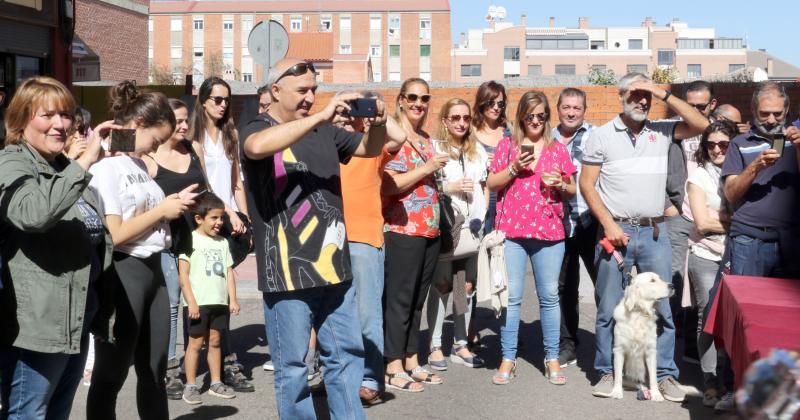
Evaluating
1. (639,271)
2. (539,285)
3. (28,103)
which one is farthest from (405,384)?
(28,103)

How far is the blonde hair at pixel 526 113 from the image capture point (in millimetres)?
7320

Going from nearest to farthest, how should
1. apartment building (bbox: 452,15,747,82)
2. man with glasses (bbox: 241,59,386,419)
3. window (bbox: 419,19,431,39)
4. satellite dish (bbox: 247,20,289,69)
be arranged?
man with glasses (bbox: 241,59,386,419) → satellite dish (bbox: 247,20,289,69) → window (bbox: 419,19,431,39) → apartment building (bbox: 452,15,747,82)

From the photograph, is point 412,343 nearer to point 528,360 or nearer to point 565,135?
point 528,360

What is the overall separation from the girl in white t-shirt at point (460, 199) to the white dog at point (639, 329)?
135 centimetres

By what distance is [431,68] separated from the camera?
12094 cm

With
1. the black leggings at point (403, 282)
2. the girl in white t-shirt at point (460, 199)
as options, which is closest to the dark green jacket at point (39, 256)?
the black leggings at point (403, 282)

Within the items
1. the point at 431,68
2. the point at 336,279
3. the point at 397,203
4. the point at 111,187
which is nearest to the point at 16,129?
the point at 111,187

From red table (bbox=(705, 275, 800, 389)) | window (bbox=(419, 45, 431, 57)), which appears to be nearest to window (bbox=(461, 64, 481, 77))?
window (bbox=(419, 45, 431, 57))

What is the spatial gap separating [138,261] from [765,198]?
12.3 ft

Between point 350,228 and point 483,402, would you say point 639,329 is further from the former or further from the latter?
point 350,228

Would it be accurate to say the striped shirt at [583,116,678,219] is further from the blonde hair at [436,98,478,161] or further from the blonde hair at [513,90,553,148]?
the blonde hair at [436,98,478,161]

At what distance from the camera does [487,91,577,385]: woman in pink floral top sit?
7.16m

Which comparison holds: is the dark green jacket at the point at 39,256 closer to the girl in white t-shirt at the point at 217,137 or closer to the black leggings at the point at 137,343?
the black leggings at the point at 137,343

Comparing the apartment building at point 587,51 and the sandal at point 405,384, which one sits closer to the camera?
the sandal at point 405,384
